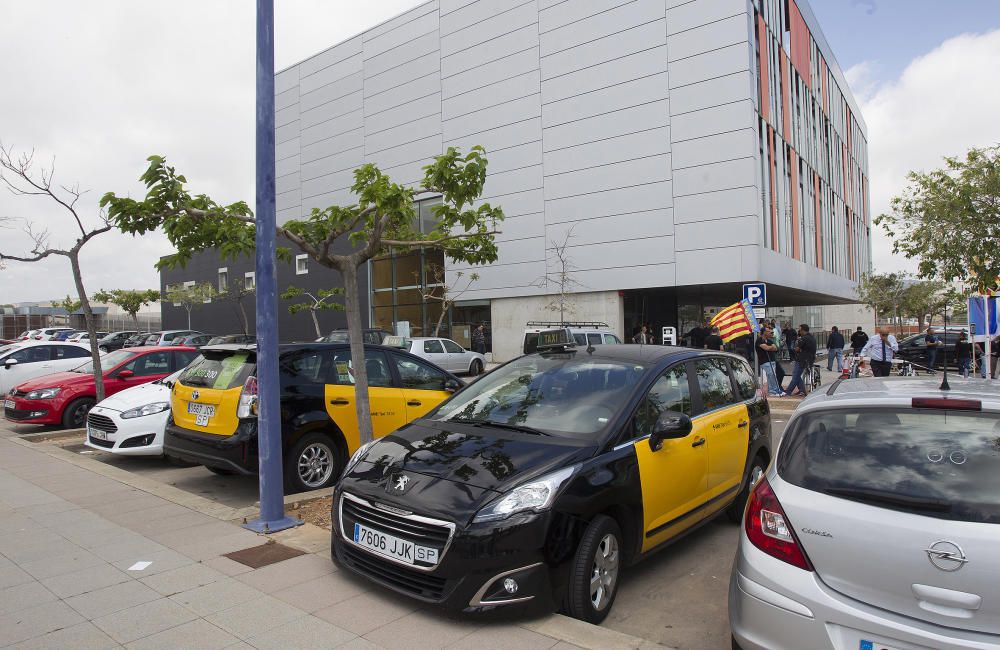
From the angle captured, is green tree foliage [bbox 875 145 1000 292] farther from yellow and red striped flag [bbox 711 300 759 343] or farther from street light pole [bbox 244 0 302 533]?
street light pole [bbox 244 0 302 533]

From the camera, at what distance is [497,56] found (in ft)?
93.4

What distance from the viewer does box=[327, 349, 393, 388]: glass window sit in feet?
22.9

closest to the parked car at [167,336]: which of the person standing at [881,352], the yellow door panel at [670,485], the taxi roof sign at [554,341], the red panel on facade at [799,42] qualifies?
the person standing at [881,352]

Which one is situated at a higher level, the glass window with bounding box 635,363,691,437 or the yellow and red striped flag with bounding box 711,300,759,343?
the yellow and red striped flag with bounding box 711,300,759,343

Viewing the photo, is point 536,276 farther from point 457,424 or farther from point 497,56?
point 457,424

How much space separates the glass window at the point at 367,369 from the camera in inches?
275

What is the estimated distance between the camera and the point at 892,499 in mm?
2752

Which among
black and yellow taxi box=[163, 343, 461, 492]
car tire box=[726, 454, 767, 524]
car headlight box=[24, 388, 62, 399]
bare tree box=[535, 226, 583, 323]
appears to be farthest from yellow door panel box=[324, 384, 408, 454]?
bare tree box=[535, 226, 583, 323]

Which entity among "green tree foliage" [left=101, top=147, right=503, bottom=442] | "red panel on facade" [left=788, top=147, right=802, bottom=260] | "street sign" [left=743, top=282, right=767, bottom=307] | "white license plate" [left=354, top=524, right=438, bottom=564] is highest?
"red panel on facade" [left=788, top=147, right=802, bottom=260]

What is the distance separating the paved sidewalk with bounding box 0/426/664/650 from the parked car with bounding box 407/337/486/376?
1573cm

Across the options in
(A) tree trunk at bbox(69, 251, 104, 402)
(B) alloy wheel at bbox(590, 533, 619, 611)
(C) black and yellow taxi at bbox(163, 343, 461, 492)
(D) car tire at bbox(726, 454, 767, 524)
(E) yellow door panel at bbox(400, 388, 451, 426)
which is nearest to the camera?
(B) alloy wheel at bbox(590, 533, 619, 611)

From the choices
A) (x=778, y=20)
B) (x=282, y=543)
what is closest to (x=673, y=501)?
(x=282, y=543)

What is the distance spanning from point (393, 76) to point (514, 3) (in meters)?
7.56

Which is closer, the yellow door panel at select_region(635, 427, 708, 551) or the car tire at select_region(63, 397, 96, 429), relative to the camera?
the yellow door panel at select_region(635, 427, 708, 551)
